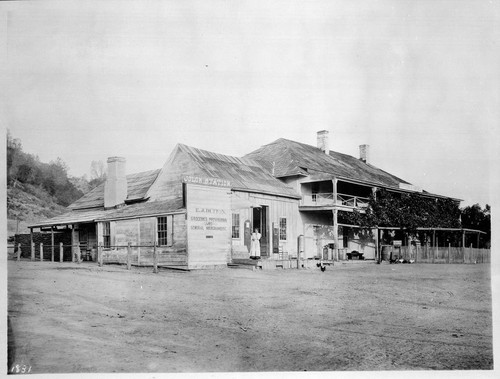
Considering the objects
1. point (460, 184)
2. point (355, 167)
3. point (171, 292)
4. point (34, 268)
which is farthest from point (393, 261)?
point (34, 268)

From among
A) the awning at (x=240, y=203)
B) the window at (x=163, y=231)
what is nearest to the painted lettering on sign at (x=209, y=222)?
the awning at (x=240, y=203)

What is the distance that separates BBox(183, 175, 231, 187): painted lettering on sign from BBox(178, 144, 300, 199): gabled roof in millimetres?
436

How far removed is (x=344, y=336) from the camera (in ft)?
25.6

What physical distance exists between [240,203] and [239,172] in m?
0.87

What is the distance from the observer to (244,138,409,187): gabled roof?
49.7 feet

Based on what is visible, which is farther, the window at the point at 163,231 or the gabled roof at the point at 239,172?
the window at the point at 163,231

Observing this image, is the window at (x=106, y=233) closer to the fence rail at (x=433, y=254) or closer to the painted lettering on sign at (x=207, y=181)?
the painted lettering on sign at (x=207, y=181)

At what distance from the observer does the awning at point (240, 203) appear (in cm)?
1364

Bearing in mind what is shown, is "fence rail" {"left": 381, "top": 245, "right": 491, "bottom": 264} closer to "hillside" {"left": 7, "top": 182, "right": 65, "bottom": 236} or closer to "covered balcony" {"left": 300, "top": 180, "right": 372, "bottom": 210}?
"covered balcony" {"left": 300, "top": 180, "right": 372, "bottom": 210}

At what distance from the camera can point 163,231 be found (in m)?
13.1

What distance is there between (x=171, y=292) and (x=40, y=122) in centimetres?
405

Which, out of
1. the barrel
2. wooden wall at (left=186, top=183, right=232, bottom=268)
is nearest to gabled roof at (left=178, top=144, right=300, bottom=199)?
wooden wall at (left=186, top=183, right=232, bottom=268)

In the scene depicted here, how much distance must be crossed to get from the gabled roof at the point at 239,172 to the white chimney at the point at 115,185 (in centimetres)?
190

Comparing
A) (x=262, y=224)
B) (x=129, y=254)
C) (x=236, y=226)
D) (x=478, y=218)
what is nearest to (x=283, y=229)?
(x=262, y=224)
